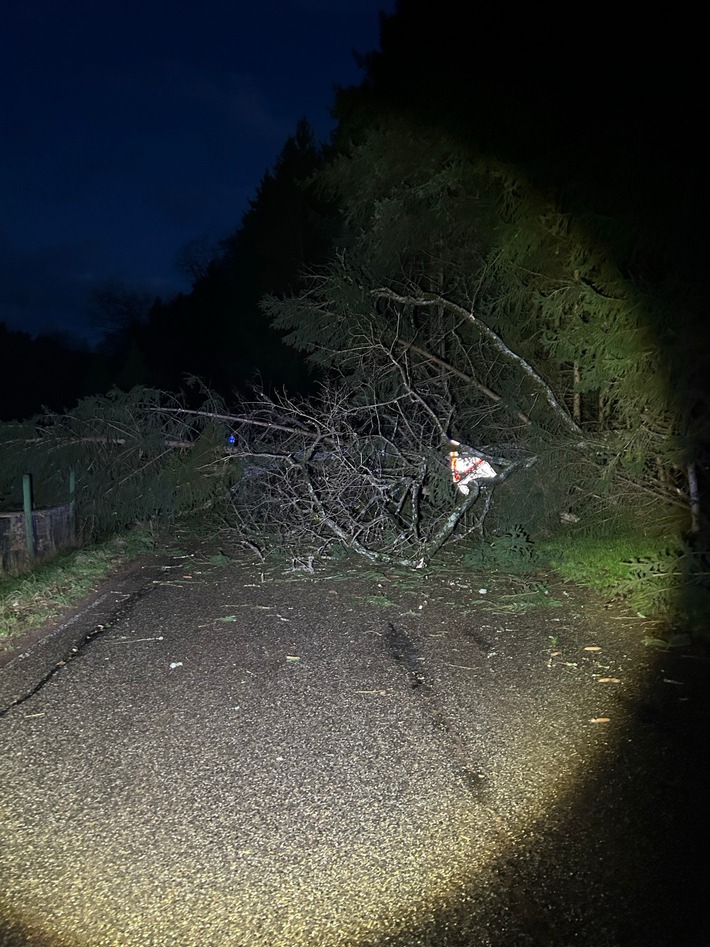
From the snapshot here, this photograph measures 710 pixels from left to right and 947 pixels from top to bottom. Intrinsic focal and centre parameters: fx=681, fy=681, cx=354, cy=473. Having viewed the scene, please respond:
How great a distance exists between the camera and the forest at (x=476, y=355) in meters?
5.92

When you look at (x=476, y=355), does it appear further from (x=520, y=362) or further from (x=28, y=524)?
(x=28, y=524)

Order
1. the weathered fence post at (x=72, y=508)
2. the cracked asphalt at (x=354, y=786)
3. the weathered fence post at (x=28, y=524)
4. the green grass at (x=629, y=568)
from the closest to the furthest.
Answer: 1. the cracked asphalt at (x=354, y=786)
2. the green grass at (x=629, y=568)
3. the weathered fence post at (x=28, y=524)
4. the weathered fence post at (x=72, y=508)

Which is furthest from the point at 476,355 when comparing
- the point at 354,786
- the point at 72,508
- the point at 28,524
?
the point at 354,786

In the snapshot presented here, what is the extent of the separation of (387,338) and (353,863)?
761 centimetres

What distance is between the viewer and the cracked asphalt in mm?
2391

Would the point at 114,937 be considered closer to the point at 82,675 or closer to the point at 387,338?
the point at 82,675

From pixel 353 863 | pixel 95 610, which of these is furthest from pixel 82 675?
pixel 353 863

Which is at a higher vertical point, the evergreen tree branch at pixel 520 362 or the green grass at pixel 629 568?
the evergreen tree branch at pixel 520 362

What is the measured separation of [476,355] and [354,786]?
7.54 m

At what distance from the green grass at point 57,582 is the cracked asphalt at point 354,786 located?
0.50 metres

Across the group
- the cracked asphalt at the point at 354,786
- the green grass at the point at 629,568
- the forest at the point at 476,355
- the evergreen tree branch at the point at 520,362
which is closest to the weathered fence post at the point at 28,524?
the forest at the point at 476,355

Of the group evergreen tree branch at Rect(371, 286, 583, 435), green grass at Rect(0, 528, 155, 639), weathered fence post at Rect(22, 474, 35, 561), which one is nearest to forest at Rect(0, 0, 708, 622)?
evergreen tree branch at Rect(371, 286, 583, 435)

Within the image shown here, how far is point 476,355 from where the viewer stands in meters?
9.80

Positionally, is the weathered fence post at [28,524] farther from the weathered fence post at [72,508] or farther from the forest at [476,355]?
the forest at [476,355]
